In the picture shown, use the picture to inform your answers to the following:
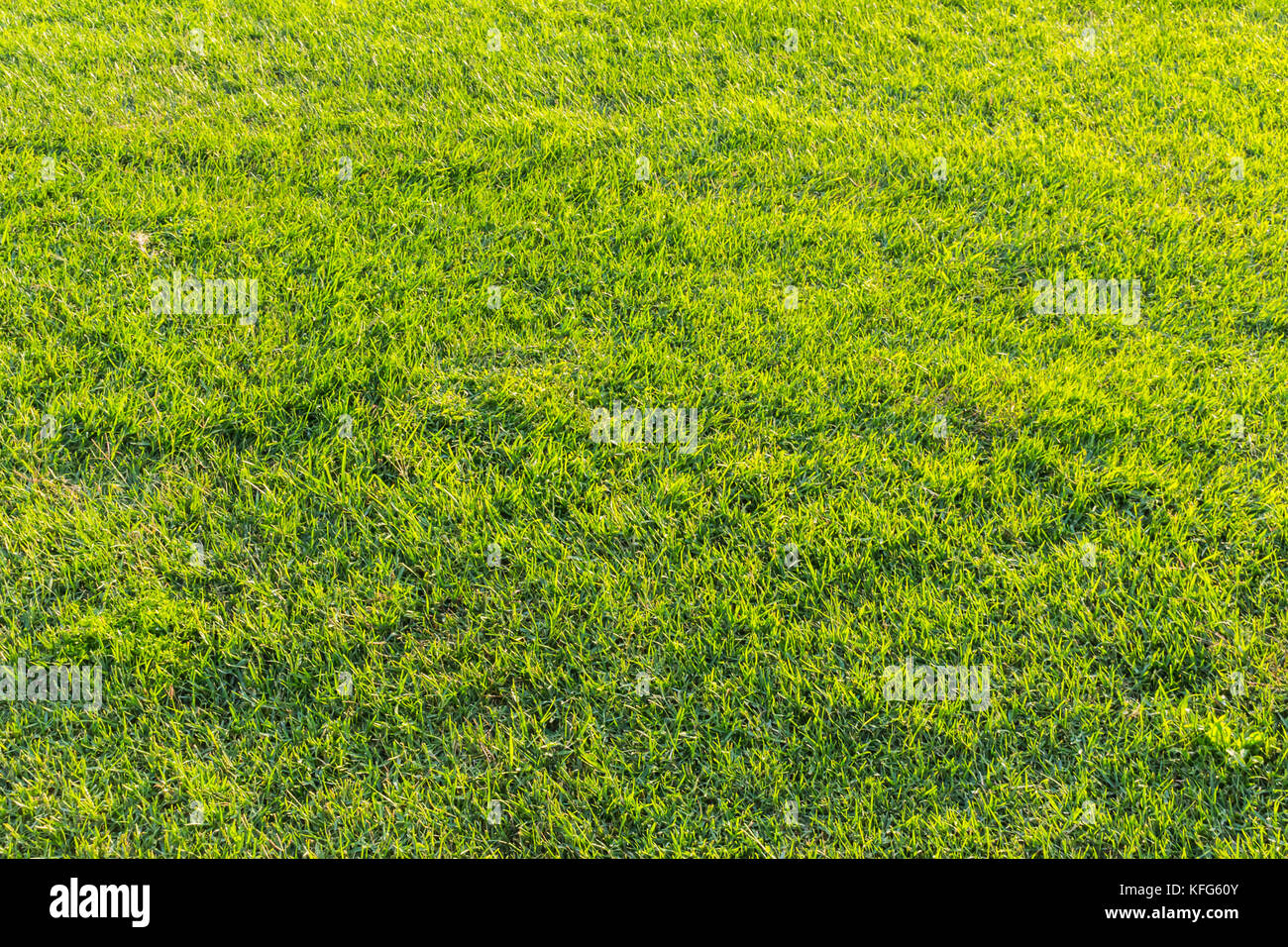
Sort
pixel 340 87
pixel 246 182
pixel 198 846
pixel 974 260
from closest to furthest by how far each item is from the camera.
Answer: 1. pixel 198 846
2. pixel 974 260
3. pixel 246 182
4. pixel 340 87

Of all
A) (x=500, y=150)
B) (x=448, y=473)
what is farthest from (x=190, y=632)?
(x=500, y=150)

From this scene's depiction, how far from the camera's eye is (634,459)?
9.71 feet

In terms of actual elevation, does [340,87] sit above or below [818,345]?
above

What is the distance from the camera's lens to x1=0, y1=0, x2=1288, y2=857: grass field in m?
2.24

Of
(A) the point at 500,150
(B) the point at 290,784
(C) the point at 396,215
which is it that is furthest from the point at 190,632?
(A) the point at 500,150

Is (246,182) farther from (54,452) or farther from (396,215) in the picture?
(54,452)

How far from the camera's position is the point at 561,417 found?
3.09 metres

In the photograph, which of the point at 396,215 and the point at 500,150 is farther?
the point at 500,150

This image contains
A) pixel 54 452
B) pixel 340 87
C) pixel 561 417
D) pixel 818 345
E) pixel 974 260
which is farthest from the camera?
pixel 340 87

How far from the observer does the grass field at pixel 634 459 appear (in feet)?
7.34

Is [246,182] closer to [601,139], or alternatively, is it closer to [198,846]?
[601,139]

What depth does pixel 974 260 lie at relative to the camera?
3.75 meters
